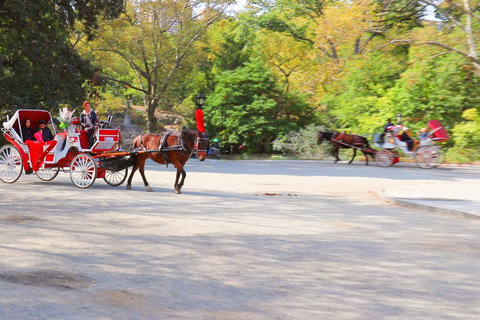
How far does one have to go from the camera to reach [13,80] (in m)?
28.5

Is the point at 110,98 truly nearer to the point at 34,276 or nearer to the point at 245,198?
the point at 245,198

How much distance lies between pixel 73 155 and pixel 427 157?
16059 millimetres

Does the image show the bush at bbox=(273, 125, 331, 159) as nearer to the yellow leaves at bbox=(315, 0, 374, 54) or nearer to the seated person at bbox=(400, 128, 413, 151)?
the yellow leaves at bbox=(315, 0, 374, 54)

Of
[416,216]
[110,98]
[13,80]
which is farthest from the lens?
[110,98]

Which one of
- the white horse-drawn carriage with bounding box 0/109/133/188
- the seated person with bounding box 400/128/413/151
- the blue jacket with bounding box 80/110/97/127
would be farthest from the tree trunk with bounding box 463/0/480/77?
the blue jacket with bounding box 80/110/97/127

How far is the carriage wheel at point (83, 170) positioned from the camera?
599 inches

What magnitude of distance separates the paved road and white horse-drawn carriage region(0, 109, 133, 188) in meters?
1.38

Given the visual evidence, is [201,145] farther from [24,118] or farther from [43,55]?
[43,55]

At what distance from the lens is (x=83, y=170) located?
15289mm

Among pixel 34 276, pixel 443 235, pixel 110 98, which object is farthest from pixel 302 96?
pixel 34 276

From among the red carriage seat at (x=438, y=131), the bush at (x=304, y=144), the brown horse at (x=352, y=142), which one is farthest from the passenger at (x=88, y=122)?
the bush at (x=304, y=144)

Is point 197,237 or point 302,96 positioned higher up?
point 302,96

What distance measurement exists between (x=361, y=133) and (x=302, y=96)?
737 centimetres

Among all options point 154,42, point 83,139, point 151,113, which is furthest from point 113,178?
point 151,113
